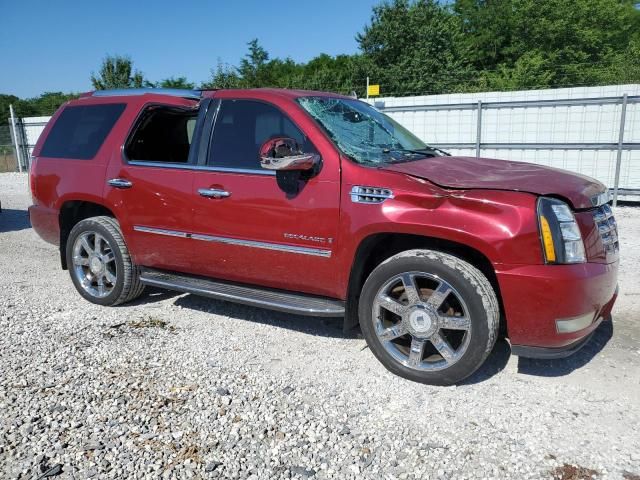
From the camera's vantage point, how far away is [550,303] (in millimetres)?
2963

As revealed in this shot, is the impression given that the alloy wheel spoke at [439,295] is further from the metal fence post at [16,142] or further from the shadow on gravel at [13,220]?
the metal fence post at [16,142]

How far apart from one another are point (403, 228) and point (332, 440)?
4.33 ft

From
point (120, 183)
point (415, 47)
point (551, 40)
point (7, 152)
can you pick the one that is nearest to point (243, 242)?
point (120, 183)

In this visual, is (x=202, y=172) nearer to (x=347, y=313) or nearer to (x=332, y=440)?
(x=347, y=313)

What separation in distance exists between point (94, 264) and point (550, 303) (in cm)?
393

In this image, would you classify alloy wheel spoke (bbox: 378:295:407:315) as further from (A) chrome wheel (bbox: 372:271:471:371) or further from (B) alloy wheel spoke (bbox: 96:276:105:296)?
(B) alloy wheel spoke (bbox: 96:276:105:296)

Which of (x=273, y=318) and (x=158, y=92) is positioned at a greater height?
(x=158, y=92)

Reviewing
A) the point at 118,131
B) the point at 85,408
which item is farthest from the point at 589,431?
the point at 118,131

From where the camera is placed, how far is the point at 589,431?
9.29ft

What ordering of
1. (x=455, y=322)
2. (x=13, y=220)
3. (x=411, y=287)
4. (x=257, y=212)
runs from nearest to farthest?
1. (x=455, y=322)
2. (x=411, y=287)
3. (x=257, y=212)
4. (x=13, y=220)

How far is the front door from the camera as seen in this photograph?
3.58m

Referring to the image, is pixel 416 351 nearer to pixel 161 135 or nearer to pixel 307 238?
pixel 307 238

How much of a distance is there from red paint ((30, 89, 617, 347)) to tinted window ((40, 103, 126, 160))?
3.9 inches

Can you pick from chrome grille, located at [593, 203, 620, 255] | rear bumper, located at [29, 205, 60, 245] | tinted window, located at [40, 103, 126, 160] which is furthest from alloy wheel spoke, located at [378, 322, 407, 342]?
rear bumper, located at [29, 205, 60, 245]
